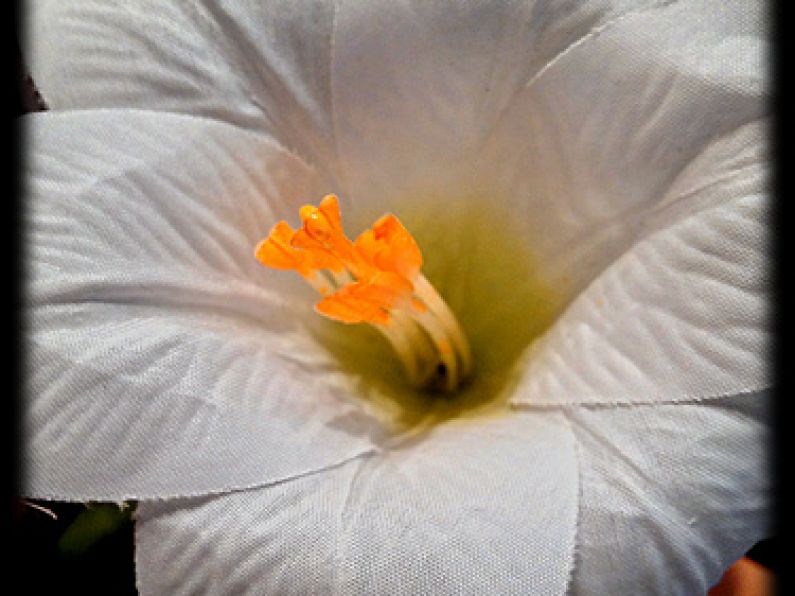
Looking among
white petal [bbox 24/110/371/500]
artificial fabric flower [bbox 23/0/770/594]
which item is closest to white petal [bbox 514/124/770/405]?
artificial fabric flower [bbox 23/0/770/594]

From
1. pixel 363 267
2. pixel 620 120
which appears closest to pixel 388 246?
pixel 363 267

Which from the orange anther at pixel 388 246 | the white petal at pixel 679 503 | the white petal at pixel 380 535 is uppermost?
the orange anther at pixel 388 246

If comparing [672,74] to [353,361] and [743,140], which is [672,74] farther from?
[353,361]

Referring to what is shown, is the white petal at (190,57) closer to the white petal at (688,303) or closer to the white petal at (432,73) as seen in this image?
the white petal at (432,73)

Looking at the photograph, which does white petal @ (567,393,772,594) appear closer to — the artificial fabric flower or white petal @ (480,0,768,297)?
the artificial fabric flower

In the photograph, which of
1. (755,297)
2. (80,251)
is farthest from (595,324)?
(80,251)

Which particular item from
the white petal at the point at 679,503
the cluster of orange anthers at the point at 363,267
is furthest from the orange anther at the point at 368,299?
the white petal at the point at 679,503
